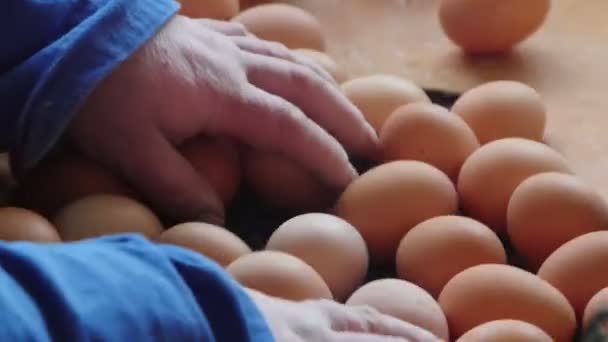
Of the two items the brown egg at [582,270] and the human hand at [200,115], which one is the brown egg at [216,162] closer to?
the human hand at [200,115]

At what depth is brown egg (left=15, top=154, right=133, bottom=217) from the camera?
0.67 m

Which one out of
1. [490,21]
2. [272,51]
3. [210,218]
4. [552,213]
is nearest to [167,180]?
[210,218]

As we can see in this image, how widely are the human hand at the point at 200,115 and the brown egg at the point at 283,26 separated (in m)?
0.13

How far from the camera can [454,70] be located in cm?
91

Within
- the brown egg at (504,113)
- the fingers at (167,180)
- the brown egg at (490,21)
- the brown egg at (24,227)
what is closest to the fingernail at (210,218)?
the fingers at (167,180)

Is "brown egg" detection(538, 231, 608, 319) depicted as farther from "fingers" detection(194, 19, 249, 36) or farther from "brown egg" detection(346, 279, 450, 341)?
"fingers" detection(194, 19, 249, 36)

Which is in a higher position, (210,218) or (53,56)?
(53,56)

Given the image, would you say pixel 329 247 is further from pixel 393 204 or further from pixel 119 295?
pixel 119 295

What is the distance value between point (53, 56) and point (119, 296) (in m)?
0.25

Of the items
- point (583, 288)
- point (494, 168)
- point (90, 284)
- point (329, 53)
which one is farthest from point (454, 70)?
point (90, 284)

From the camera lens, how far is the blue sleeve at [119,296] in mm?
442

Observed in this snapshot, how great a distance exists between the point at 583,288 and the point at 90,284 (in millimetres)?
304

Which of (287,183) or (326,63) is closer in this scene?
(287,183)

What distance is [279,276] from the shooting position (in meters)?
0.58
